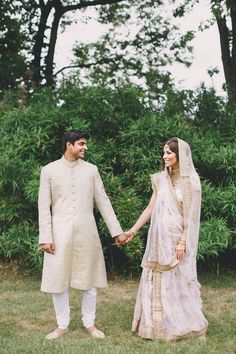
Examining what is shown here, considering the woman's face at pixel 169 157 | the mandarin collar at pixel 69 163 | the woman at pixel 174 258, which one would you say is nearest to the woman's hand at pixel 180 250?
the woman at pixel 174 258

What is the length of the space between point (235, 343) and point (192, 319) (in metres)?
0.43

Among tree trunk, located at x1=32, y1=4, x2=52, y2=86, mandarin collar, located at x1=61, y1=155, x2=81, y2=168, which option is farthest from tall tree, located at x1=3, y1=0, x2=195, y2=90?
mandarin collar, located at x1=61, y1=155, x2=81, y2=168

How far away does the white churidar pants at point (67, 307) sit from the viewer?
17.6ft

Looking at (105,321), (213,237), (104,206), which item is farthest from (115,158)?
(104,206)

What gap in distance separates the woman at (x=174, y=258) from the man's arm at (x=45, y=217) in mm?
895

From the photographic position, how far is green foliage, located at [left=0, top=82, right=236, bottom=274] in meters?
8.07

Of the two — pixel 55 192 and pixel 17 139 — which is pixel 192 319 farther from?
pixel 17 139

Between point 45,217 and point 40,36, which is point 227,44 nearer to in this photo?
point 40,36

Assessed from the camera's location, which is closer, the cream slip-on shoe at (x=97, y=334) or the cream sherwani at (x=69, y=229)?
the cream sherwani at (x=69, y=229)

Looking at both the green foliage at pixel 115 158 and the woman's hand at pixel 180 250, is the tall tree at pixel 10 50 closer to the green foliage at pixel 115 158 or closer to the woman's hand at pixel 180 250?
the green foliage at pixel 115 158

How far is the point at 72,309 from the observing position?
653 centimetres

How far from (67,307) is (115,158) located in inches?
139

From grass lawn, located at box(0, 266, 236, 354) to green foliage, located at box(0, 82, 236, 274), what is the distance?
16.0 inches

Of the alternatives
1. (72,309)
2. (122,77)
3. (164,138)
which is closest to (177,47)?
(122,77)
